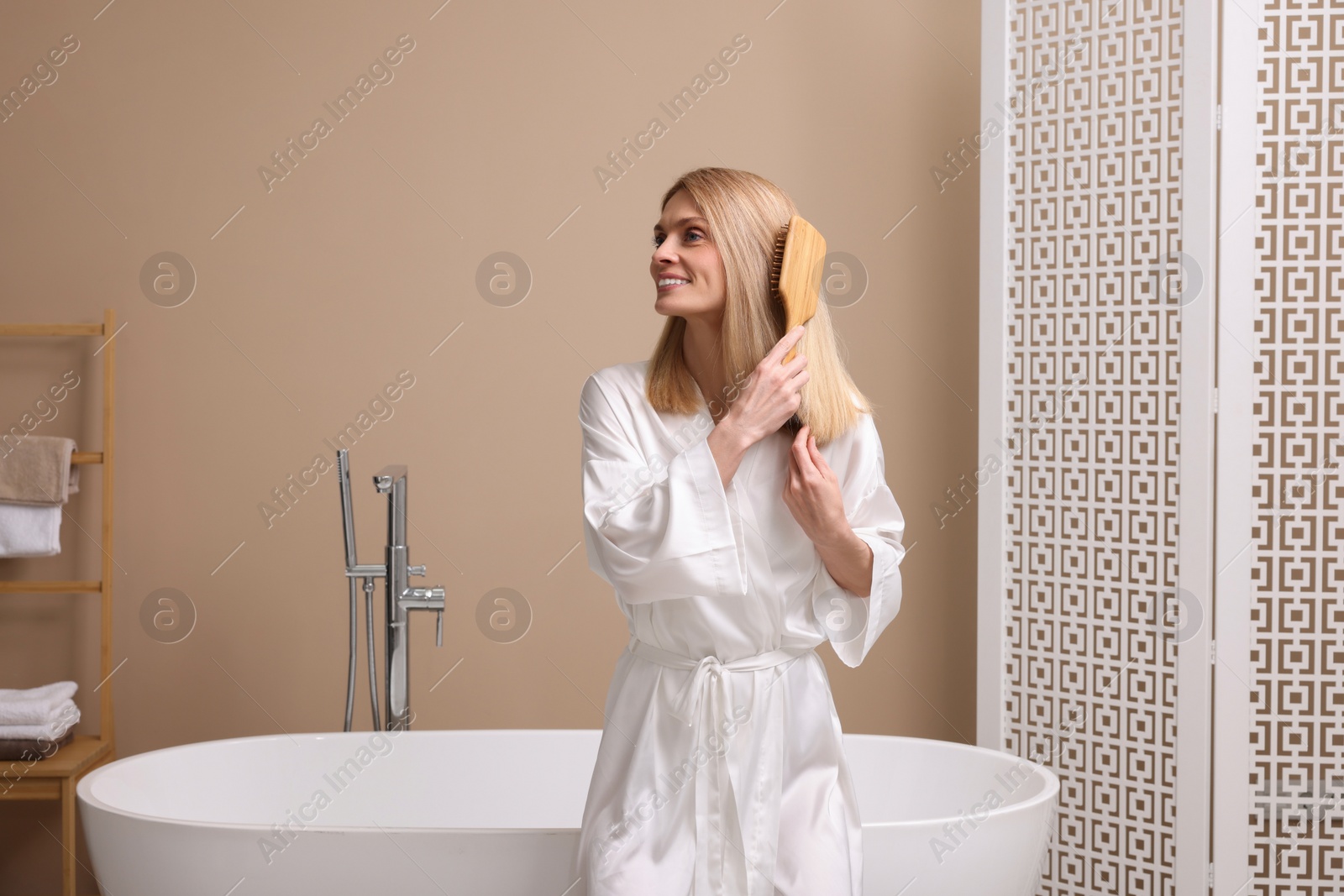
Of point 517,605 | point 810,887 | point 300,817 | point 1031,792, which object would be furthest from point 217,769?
point 1031,792

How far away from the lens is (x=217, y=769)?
6.97ft

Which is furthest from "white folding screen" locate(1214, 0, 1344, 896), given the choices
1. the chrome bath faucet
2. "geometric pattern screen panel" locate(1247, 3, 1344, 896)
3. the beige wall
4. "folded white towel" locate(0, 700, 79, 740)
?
"folded white towel" locate(0, 700, 79, 740)

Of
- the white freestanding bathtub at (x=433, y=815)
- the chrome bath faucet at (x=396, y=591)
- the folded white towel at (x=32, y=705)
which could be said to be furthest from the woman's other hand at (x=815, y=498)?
the folded white towel at (x=32, y=705)

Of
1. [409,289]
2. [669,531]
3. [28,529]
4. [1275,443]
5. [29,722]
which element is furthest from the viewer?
[409,289]

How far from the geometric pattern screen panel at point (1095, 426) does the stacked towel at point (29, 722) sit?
2.07 meters

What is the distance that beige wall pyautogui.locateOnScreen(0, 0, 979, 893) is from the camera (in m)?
2.62

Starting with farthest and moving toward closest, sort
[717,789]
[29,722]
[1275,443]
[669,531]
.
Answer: [29,722], [1275,443], [717,789], [669,531]

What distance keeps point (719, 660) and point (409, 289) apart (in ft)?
5.37

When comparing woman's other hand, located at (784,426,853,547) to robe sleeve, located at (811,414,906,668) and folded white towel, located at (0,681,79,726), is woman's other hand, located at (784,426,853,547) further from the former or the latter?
folded white towel, located at (0,681,79,726)

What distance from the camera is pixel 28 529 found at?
7.98ft

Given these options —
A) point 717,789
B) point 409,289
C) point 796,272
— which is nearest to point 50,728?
point 409,289

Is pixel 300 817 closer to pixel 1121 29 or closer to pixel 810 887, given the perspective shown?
pixel 810 887

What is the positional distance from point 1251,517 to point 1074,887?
34.2 inches

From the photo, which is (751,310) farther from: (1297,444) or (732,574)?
(1297,444)
